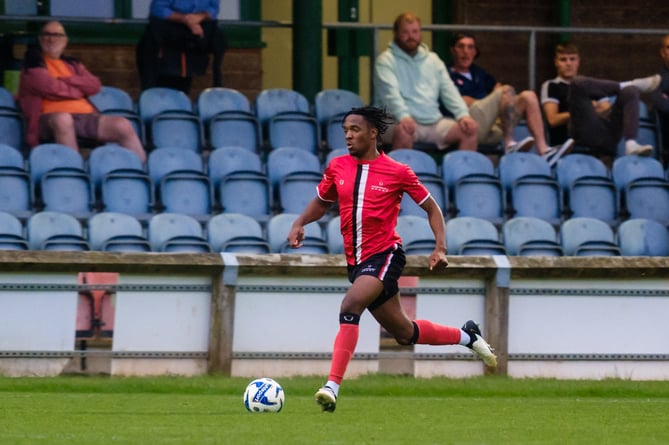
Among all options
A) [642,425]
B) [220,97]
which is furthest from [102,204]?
[642,425]

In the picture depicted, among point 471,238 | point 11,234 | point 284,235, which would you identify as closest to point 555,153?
point 471,238

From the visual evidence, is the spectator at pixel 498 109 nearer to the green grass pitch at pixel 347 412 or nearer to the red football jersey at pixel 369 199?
the green grass pitch at pixel 347 412

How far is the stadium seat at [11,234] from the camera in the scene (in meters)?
13.5

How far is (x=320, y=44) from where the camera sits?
16906mm

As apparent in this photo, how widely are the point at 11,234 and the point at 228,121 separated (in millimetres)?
3283

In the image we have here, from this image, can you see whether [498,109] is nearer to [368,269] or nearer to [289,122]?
[289,122]

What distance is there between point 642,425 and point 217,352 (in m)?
4.38

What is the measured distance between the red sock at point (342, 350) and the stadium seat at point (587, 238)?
570cm

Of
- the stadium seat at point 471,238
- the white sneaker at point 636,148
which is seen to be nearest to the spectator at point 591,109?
the white sneaker at point 636,148

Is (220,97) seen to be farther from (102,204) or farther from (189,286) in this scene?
(189,286)

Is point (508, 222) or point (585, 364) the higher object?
point (508, 222)

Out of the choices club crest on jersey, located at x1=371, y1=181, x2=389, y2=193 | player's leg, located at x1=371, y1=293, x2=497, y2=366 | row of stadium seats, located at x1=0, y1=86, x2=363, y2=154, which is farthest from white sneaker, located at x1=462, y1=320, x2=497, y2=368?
row of stadium seats, located at x1=0, y1=86, x2=363, y2=154

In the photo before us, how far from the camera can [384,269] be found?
9.89 m

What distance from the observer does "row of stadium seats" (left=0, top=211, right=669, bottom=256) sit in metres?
13.7
